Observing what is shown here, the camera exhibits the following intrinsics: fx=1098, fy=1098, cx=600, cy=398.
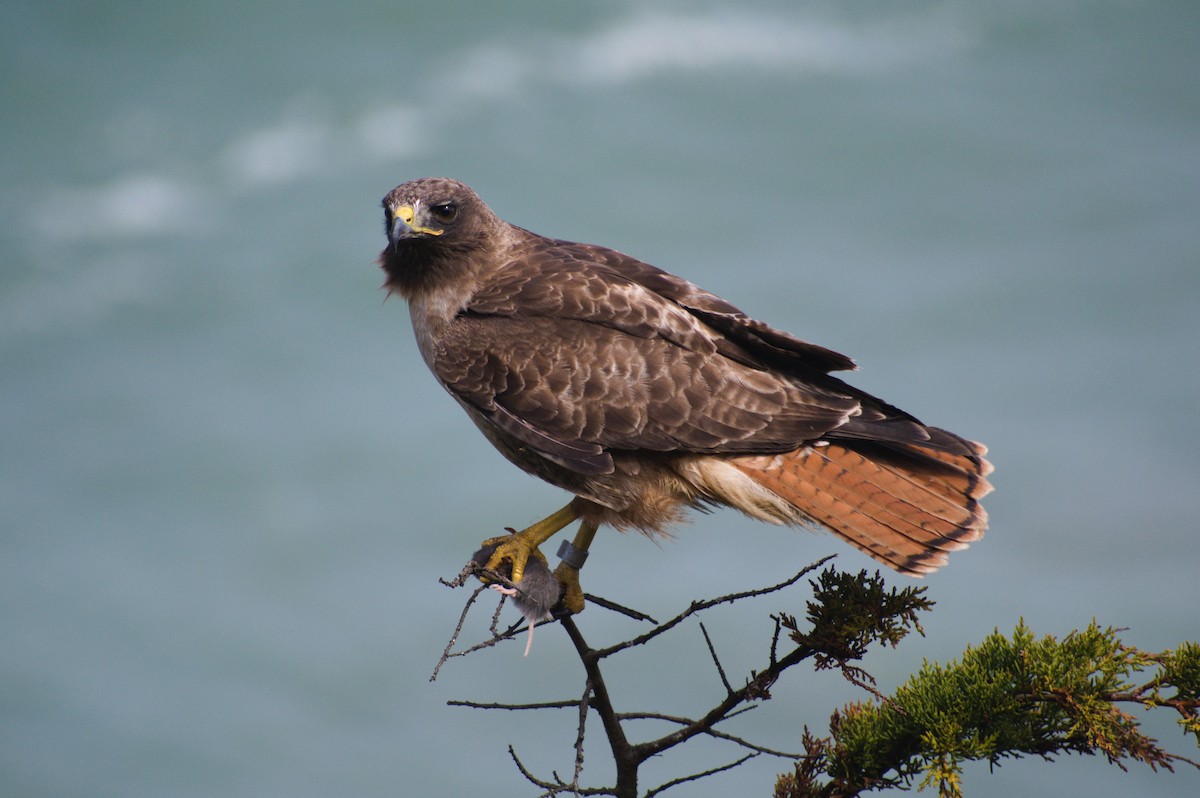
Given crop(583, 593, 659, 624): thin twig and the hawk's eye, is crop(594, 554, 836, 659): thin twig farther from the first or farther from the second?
the hawk's eye

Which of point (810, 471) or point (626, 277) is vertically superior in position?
point (626, 277)

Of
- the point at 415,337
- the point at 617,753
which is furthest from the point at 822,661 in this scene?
the point at 415,337

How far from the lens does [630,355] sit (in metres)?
3.53

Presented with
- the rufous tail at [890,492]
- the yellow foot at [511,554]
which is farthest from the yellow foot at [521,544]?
the rufous tail at [890,492]

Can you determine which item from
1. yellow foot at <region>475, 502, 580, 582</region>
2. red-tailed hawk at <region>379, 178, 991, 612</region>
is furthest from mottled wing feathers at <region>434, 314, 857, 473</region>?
yellow foot at <region>475, 502, 580, 582</region>

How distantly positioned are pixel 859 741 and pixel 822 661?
0.22 m

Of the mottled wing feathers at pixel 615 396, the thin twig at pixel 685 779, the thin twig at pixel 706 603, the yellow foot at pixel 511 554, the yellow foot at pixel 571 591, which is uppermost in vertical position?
the mottled wing feathers at pixel 615 396

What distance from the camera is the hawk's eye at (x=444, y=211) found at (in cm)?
382

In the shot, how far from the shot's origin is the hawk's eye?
3.82 meters

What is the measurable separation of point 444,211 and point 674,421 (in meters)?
1.14

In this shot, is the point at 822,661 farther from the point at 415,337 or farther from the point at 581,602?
the point at 415,337

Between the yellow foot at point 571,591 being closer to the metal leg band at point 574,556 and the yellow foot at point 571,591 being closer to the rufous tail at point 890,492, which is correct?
the metal leg band at point 574,556

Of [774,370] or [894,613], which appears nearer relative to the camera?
[894,613]

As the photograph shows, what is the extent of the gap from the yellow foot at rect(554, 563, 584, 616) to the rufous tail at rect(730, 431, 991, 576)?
644 millimetres
